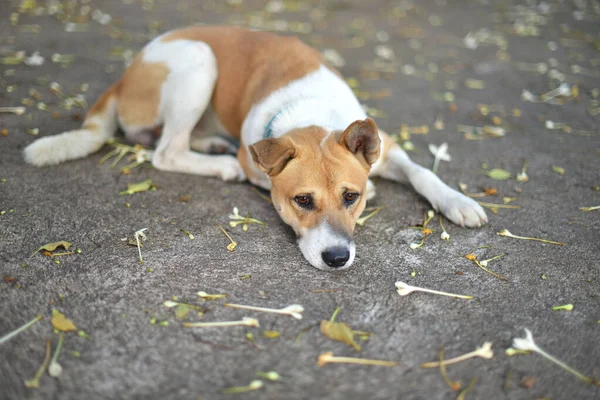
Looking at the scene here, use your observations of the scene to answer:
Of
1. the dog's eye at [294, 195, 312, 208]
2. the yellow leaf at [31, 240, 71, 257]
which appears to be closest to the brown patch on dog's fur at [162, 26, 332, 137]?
the dog's eye at [294, 195, 312, 208]

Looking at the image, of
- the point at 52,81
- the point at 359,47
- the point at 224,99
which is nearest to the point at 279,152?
the point at 224,99

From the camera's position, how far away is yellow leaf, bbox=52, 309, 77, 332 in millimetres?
2527

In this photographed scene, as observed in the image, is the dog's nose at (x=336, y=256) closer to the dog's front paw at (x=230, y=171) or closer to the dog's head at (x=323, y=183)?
the dog's head at (x=323, y=183)

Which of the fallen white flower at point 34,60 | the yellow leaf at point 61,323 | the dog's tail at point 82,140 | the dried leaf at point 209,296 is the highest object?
the yellow leaf at point 61,323

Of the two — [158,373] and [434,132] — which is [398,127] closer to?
[434,132]

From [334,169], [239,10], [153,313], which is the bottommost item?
[239,10]

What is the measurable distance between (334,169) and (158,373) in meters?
1.55

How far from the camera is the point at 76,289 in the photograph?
2822mm

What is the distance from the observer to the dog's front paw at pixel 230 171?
13.7 ft

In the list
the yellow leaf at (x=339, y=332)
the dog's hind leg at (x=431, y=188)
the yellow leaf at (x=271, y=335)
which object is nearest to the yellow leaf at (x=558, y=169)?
the dog's hind leg at (x=431, y=188)

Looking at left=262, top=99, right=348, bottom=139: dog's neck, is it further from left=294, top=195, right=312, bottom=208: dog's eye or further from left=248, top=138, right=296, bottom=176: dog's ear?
left=294, top=195, right=312, bottom=208: dog's eye

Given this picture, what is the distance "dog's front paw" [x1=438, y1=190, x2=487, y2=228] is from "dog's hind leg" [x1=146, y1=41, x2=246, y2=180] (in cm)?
159

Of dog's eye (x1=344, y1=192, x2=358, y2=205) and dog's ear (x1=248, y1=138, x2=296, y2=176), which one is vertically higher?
dog's ear (x1=248, y1=138, x2=296, y2=176)

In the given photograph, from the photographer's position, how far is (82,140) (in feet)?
13.8
